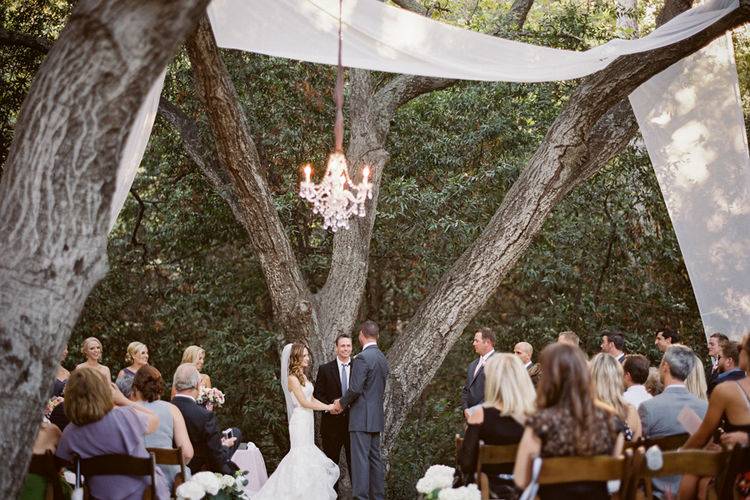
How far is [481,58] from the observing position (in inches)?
260

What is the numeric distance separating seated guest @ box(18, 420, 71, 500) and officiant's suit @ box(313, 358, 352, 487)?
3405 millimetres

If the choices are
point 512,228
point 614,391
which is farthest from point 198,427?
point 512,228

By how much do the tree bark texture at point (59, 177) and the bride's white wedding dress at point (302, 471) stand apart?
4.07 metres

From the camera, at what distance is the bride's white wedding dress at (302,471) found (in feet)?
23.9

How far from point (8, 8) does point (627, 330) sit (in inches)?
302

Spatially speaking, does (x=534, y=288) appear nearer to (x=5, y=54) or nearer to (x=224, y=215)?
(x=224, y=215)

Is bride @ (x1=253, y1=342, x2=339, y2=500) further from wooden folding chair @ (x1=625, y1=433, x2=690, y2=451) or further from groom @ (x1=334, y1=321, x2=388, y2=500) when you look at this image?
wooden folding chair @ (x1=625, y1=433, x2=690, y2=451)

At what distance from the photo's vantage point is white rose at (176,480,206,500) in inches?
198

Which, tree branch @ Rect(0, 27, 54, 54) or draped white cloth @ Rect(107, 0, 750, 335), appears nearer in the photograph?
draped white cloth @ Rect(107, 0, 750, 335)

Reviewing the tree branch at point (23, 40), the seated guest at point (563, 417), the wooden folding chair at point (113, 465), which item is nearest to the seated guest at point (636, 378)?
the seated guest at point (563, 417)

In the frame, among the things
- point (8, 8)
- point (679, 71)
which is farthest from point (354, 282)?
point (8, 8)

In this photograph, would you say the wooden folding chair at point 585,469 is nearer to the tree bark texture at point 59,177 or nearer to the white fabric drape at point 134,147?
the tree bark texture at point 59,177

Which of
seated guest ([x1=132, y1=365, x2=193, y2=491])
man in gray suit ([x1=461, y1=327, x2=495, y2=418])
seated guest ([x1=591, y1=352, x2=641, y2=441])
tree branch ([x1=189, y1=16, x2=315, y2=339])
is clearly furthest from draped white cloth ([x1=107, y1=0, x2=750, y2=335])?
seated guest ([x1=591, y1=352, x2=641, y2=441])

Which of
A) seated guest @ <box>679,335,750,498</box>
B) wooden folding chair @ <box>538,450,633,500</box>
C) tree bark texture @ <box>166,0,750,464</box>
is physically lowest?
wooden folding chair @ <box>538,450,633,500</box>
